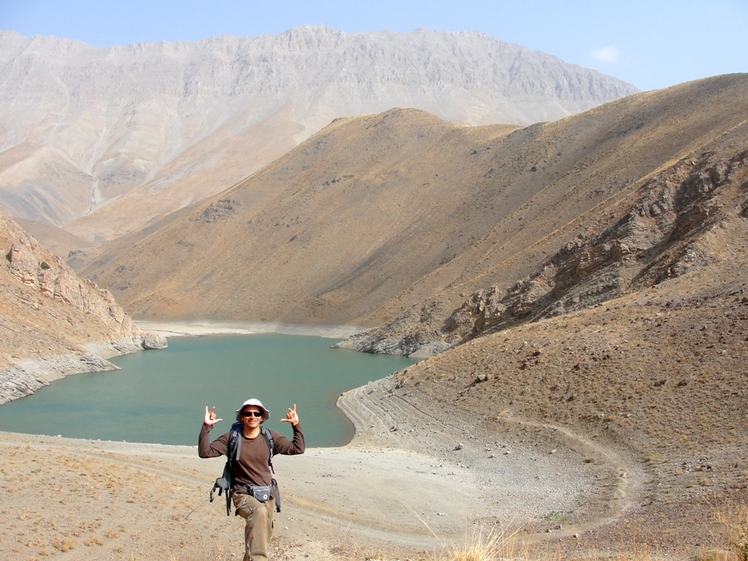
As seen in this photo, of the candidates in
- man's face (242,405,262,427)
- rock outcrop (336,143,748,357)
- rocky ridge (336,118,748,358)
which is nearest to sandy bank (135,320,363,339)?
rocky ridge (336,118,748,358)

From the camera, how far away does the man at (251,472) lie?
864cm

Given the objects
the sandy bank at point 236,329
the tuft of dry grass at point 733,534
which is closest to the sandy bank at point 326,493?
the tuft of dry grass at point 733,534

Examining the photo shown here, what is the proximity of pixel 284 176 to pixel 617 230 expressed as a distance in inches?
4032

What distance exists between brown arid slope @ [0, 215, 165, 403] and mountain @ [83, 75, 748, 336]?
26623 mm

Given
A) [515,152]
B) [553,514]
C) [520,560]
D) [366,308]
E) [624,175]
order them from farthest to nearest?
[515,152] < [366,308] < [624,175] < [553,514] < [520,560]

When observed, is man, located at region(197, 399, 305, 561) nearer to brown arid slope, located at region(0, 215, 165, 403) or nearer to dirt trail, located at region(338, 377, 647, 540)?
dirt trail, located at region(338, 377, 647, 540)

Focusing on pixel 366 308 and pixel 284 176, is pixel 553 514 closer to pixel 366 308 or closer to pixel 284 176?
pixel 366 308

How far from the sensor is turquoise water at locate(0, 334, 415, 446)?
3475cm

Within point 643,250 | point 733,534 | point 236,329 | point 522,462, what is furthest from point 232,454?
point 236,329

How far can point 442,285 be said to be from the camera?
80250mm

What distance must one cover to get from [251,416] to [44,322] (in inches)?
2029

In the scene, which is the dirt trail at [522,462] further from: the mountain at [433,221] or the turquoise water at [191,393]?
the mountain at [433,221]

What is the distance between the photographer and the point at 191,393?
1854 inches

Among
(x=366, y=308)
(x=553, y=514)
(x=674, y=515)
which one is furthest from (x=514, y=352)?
(x=366, y=308)
